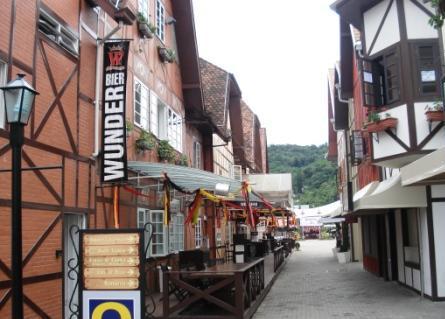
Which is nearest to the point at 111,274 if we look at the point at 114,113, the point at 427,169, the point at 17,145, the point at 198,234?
the point at 17,145

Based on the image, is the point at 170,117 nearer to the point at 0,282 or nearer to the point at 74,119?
the point at 74,119

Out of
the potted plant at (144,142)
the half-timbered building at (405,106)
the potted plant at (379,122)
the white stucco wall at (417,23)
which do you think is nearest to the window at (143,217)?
the potted plant at (144,142)

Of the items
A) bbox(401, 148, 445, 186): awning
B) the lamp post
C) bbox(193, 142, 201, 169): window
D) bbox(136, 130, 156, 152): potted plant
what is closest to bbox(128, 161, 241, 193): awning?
bbox(136, 130, 156, 152): potted plant

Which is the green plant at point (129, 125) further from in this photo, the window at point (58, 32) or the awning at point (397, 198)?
the awning at point (397, 198)

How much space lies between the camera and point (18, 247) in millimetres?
6125

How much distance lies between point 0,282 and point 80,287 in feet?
4.51

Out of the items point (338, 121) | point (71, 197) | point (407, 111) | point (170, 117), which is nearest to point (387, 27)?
point (407, 111)

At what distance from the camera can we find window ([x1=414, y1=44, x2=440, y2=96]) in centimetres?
1335

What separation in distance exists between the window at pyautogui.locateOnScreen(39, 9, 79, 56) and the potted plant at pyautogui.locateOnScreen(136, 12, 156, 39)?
4083mm

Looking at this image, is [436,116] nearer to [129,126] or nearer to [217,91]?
[129,126]

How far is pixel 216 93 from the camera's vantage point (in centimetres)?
2750

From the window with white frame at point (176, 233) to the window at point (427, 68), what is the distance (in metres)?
8.01

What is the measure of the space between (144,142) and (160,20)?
15.9 feet

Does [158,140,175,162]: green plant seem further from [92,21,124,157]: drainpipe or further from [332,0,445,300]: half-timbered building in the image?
[332,0,445,300]: half-timbered building
